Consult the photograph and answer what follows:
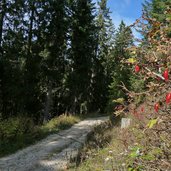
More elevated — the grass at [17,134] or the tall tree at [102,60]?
the tall tree at [102,60]

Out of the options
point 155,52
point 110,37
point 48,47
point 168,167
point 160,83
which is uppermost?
point 110,37

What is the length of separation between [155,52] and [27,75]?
24.5 metres

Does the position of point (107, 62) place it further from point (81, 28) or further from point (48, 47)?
point (48, 47)

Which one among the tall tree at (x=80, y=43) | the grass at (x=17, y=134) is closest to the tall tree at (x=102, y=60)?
the tall tree at (x=80, y=43)

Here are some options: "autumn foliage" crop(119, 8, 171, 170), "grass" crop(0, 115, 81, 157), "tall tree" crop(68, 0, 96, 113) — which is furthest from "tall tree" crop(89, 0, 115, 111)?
"autumn foliage" crop(119, 8, 171, 170)

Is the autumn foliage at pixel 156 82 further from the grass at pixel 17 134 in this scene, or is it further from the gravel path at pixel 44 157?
the grass at pixel 17 134

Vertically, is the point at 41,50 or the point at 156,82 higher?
the point at 41,50

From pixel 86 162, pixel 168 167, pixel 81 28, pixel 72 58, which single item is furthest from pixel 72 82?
pixel 168 167

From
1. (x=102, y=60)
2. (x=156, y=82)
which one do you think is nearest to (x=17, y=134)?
(x=156, y=82)

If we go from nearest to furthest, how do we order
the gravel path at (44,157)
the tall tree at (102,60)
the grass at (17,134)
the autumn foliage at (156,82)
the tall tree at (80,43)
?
the autumn foliage at (156,82)
the gravel path at (44,157)
the grass at (17,134)
the tall tree at (80,43)
the tall tree at (102,60)

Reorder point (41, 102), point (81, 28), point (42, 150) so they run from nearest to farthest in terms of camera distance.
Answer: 1. point (42, 150)
2. point (81, 28)
3. point (41, 102)

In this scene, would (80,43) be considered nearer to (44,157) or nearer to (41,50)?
(41,50)

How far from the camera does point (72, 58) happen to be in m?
34.1

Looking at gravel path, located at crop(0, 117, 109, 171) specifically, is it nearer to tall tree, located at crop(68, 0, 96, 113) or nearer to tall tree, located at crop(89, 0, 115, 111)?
tall tree, located at crop(68, 0, 96, 113)
